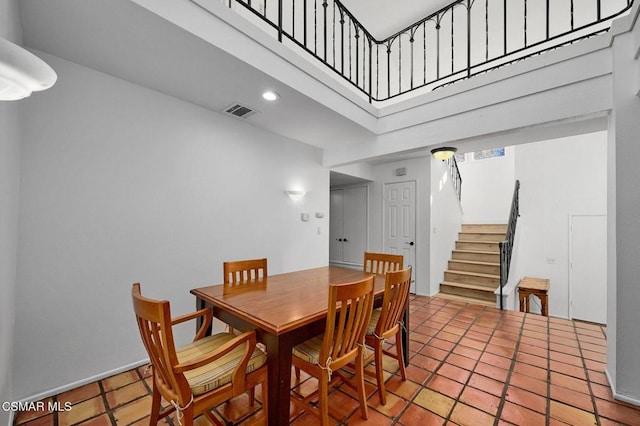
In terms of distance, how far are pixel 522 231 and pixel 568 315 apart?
5.81ft

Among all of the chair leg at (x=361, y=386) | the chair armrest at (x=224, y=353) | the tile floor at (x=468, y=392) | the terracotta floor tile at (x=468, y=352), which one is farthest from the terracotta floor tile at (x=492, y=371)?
the chair armrest at (x=224, y=353)

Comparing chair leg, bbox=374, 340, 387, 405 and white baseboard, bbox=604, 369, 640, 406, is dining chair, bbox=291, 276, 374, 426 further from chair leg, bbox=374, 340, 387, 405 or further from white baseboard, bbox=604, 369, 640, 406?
white baseboard, bbox=604, 369, 640, 406

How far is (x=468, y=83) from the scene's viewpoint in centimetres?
270

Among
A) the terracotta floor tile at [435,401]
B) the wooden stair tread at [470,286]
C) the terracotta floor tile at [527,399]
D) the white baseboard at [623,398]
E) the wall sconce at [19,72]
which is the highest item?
the wall sconce at [19,72]

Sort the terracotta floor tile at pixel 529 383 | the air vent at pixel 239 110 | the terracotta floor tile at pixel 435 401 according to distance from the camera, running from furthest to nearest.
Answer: the air vent at pixel 239 110
the terracotta floor tile at pixel 529 383
the terracotta floor tile at pixel 435 401

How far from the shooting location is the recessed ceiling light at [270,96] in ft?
8.11

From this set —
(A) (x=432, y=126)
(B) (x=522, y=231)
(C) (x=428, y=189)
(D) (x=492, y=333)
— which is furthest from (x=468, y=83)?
(B) (x=522, y=231)

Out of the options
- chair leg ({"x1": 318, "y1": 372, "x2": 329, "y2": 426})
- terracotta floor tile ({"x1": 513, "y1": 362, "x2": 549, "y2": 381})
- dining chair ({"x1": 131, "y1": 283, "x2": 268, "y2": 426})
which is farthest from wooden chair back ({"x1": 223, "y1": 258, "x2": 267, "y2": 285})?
terracotta floor tile ({"x1": 513, "y1": 362, "x2": 549, "y2": 381})

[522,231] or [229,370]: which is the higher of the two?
[522,231]

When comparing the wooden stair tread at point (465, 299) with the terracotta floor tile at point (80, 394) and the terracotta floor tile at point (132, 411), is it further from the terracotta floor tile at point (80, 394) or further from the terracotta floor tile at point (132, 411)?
the terracotta floor tile at point (80, 394)

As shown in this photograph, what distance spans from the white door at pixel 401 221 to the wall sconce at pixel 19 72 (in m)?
4.93

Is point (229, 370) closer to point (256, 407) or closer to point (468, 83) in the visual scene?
point (256, 407)

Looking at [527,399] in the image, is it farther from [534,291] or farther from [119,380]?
[534,291]

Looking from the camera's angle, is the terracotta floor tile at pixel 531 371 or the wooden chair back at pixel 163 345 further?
the terracotta floor tile at pixel 531 371
